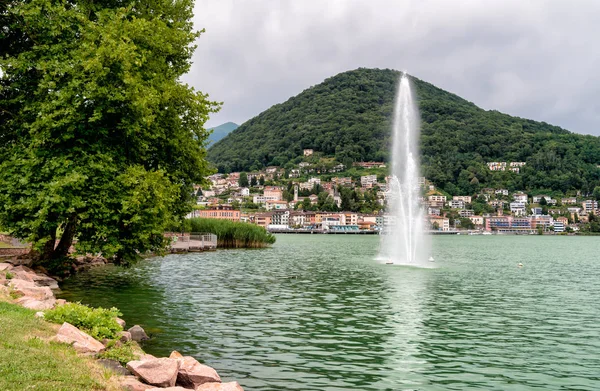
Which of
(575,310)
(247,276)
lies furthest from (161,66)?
(575,310)

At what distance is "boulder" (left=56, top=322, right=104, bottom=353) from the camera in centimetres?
1209

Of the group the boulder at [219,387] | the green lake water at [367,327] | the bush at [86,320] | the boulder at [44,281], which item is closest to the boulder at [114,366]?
the boulder at [219,387]

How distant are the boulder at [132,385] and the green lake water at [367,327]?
2.96 m

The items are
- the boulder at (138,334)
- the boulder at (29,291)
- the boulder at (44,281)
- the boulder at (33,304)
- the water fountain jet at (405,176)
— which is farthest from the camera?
the water fountain jet at (405,176)

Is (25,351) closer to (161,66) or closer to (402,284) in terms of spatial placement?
(161,66)

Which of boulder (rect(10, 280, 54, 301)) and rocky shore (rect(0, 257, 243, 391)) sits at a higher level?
boulder (rect(10, 280, 54, 301))

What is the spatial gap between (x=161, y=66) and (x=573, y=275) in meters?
36.7

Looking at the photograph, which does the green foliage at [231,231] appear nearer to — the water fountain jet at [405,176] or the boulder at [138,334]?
the water fountain jet at [405,176]

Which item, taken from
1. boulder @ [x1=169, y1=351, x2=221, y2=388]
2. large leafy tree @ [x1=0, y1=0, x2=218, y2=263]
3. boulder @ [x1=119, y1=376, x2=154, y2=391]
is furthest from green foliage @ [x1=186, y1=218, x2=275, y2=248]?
boulder @ [x1=119, y1=376, x2=154, y2=391]

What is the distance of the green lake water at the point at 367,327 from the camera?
1437 centimetres

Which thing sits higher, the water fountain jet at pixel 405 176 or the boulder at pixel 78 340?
the water fountain jet at pixel 405 176

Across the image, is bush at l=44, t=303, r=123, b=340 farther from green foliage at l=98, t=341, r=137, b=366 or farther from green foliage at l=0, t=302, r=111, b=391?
green foliage at l=0, t=302, r=111, b=391

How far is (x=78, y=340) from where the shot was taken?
12398 mm

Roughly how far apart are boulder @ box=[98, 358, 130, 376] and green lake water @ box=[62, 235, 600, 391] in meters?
2.92
